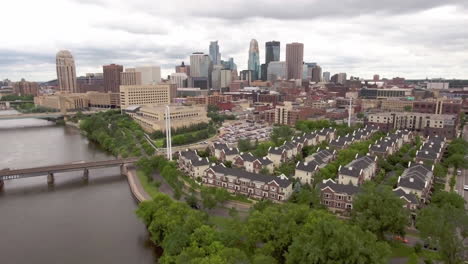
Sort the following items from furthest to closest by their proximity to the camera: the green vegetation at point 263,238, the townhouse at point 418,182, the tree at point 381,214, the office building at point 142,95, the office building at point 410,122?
the office building at point 142,95 → the office building at point 410,122 → the townhouse at point 418,182 → the tree at point 381,214 → the green vegetation at point 263,238

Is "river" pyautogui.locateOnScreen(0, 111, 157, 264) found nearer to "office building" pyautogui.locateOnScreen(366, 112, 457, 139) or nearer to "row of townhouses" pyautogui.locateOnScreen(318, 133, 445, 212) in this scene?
"row of townhouses" pyautogui.locateOnScreen(318, 133, 445, 212)

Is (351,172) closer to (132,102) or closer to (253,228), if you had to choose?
(253,228)

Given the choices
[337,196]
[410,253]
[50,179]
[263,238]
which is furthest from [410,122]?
[50,179]

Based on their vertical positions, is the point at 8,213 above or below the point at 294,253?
below

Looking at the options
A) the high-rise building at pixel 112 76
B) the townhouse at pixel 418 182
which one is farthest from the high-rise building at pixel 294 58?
the townhouse at pixel 418 182

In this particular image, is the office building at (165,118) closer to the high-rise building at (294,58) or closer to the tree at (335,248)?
the tree at (335,248)

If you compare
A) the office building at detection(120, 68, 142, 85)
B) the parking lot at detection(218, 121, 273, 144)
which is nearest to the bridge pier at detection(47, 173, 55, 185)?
the parking lot at detection(218, 121, 273, 144)

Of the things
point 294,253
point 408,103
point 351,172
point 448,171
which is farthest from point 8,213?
point 408,103
